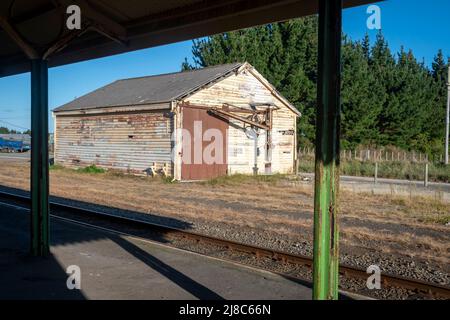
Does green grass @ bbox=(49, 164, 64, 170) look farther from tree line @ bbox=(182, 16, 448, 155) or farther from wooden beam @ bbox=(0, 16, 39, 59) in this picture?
wooden beam @ bbox=(0, 16, 39, 59)

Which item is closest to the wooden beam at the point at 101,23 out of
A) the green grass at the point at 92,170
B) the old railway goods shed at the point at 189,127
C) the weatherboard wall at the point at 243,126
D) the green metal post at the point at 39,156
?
the green metal post at the point at 39,156

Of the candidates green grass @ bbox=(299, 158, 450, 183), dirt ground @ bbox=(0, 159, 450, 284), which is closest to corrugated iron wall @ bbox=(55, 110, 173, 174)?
dirt ground @ bbox=(0, 159, 450, 284)

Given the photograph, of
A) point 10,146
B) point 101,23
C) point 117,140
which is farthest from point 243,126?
point 10,146

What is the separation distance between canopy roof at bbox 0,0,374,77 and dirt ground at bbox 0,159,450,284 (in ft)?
13.5

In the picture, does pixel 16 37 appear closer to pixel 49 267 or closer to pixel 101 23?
pixel 101 23

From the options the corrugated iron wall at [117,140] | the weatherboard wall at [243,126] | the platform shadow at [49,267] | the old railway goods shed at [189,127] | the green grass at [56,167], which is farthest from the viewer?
the green grass at [56,167]

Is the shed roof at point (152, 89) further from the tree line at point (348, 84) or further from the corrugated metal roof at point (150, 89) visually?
the tree line at point (348, 84)

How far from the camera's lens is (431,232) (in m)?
9.73

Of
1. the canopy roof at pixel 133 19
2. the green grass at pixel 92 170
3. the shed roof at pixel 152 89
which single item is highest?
the shed roof at pixel 152 89

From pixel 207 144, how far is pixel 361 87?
25.1 metres

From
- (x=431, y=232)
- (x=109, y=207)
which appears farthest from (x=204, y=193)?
(x=431, y=232)

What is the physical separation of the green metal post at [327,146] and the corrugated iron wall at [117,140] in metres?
18.5

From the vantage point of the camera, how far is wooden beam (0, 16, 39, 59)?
6207mm

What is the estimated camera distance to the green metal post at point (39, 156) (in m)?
6.53
